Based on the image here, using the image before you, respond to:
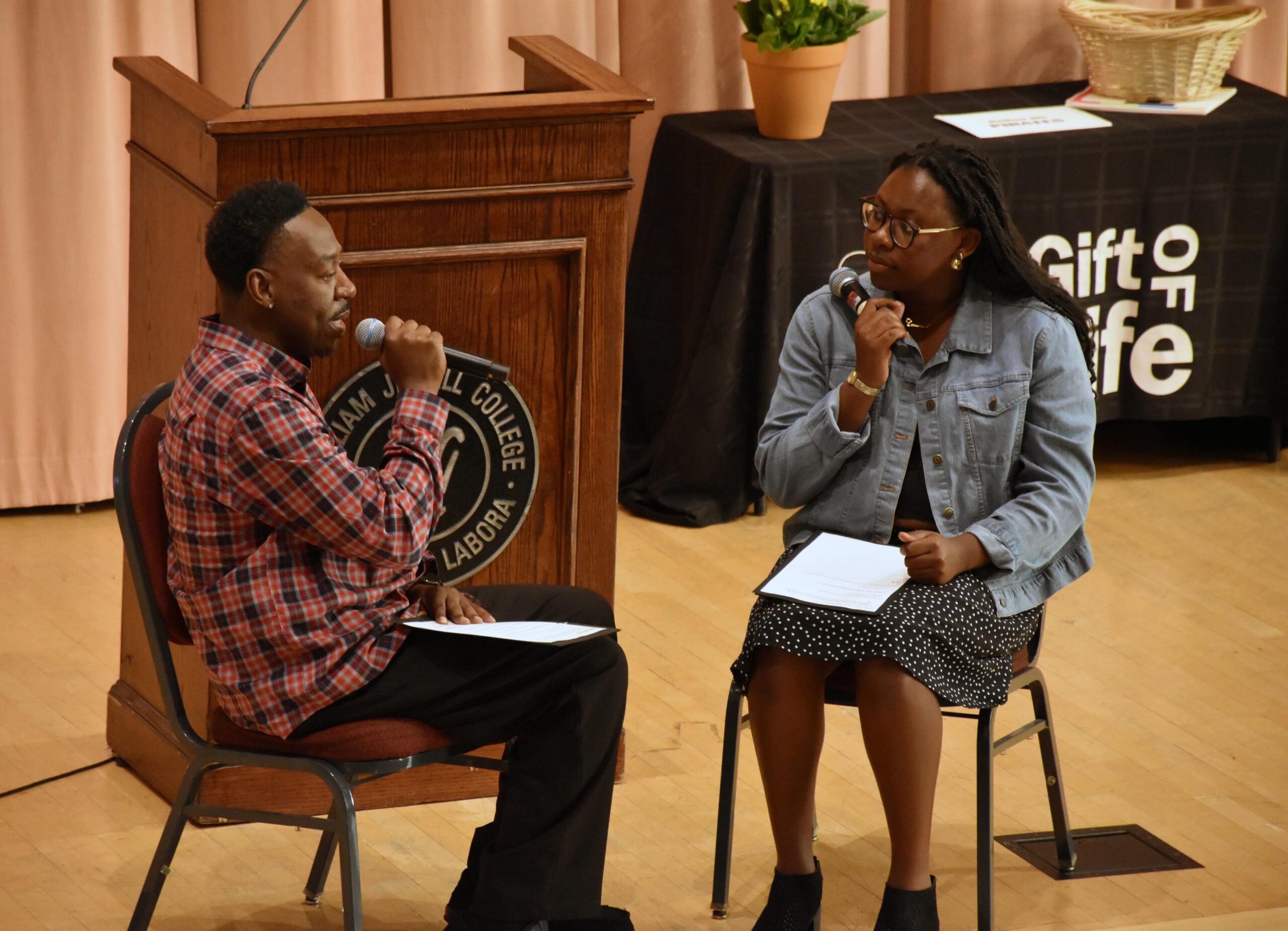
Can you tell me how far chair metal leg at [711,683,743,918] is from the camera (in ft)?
8.04

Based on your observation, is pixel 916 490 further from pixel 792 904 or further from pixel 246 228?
pixel 246 228

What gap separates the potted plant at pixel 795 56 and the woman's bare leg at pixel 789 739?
6.49 feet

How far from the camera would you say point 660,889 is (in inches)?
102

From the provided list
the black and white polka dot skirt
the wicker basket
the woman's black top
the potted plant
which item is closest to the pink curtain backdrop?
the potted plant

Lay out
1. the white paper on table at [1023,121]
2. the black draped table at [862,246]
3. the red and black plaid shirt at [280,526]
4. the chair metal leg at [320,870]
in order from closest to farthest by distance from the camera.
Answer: the red and black plaid shirt at [280,526] → the chair metal leg at [320,870] → the black draped table at [862,246] → the white paper on table at [1023,121]

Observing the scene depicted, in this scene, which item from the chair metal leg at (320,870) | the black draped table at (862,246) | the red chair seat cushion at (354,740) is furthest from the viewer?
the black draped table at (862,246)

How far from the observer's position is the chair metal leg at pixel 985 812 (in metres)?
2.32

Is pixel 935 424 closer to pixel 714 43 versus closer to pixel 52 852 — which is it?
pixel 52 852

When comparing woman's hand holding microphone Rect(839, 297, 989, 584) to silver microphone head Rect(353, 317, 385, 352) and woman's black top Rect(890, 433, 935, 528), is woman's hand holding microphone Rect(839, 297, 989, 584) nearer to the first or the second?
woman's black top Rect(890, 433, 935, 528)

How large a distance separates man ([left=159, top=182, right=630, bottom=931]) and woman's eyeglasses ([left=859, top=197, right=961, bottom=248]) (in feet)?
2.14

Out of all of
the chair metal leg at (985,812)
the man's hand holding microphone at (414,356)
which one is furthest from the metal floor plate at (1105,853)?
the man's hand holding microphone at (414,356)

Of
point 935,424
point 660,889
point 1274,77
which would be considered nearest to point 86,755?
point 660,889

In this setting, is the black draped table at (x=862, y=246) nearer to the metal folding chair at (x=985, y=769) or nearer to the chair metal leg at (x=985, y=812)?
the metal folding chair at (x=985, y=769)

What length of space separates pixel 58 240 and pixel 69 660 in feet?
3.58
